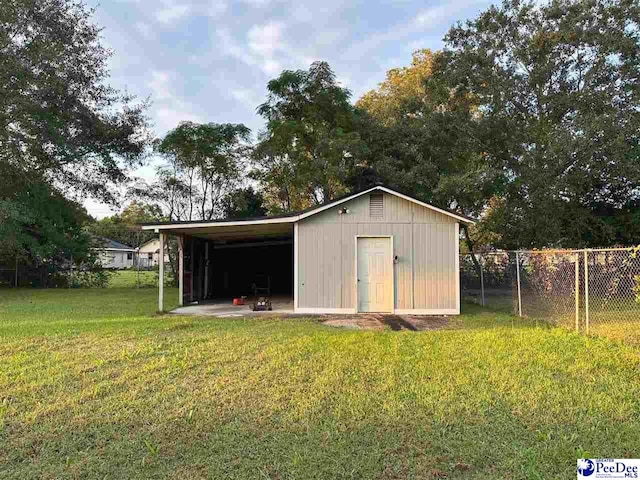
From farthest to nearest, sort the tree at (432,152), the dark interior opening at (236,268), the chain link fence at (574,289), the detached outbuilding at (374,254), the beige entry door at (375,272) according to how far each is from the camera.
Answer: the tree at (432,152), the dark interior opening at (236,268), the beige entry door at (375,272), the detached outbuilding at (374,254), the chain link fence at (574,289)

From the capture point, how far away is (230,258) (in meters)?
17.3

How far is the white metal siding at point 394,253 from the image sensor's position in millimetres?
9594

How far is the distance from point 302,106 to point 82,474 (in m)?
17.4

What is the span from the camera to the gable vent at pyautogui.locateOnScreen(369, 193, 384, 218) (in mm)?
9711

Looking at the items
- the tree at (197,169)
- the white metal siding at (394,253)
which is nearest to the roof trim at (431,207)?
the white metal siding at (394,253)

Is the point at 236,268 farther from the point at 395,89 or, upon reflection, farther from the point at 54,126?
the point at 395,89

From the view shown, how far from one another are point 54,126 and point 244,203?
27.8ft

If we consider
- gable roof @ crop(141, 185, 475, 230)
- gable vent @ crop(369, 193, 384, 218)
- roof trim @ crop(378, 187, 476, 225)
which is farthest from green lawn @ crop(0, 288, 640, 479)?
gable vent @ crop(369, 193, 384, 218)

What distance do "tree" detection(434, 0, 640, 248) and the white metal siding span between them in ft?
21.2

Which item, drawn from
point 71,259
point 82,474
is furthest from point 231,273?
point 82,474

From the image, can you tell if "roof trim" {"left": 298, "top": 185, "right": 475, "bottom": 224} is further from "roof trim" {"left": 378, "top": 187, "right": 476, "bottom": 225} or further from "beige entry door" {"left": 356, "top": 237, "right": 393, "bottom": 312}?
"beige entry door" {"left": 356, "top": 237, "right": 393, "bottom": 312}

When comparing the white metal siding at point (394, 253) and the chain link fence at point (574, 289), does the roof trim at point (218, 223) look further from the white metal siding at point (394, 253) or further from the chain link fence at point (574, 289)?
the chain link fence at point (574, 289)

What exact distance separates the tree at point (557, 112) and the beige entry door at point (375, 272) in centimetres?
734

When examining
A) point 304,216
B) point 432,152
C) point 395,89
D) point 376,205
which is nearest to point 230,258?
point 304,216
